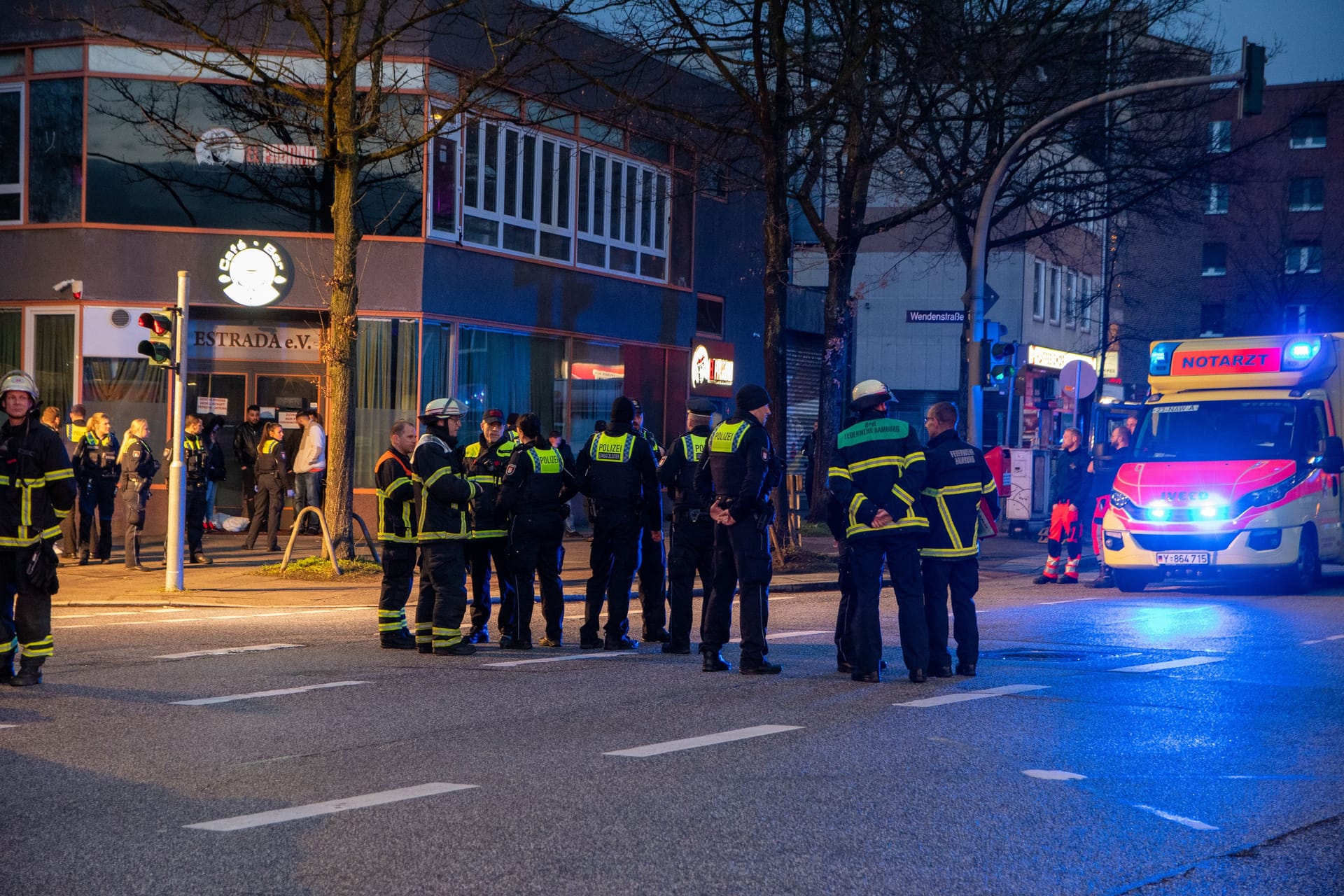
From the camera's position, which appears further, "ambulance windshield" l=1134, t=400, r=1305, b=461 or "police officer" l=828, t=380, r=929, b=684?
"ambulance windshield" l=1134, t=400, r=1305, b=461

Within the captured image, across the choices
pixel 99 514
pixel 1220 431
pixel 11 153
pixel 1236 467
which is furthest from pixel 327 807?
pixel 11 153

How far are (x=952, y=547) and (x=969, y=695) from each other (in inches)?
49.7

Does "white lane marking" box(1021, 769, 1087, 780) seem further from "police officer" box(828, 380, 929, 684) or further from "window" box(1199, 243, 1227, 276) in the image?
"window" box(1199, 243, 1227, 276)

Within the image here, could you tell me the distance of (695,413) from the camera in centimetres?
1180

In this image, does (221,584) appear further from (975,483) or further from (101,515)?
(975,483)

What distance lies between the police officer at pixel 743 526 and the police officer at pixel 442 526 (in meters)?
1.85

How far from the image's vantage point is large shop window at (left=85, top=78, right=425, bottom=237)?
22750 millimetres

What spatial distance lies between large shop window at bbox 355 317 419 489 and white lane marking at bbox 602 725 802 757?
52.2 ft

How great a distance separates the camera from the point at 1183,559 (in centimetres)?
1723

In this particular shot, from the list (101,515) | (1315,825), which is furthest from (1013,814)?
(101,515)

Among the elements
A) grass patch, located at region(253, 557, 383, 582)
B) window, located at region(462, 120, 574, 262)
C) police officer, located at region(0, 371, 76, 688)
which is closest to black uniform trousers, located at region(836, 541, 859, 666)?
police officer, located at region(0, 371, 76, 688)

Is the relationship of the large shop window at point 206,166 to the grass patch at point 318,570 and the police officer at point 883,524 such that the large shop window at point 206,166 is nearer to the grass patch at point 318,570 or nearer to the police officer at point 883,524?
the grass patch at point 318,570

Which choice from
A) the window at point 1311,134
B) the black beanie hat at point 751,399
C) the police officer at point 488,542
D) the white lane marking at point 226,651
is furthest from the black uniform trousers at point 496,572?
the window at point 1311,134

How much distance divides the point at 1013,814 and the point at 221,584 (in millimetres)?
12401
